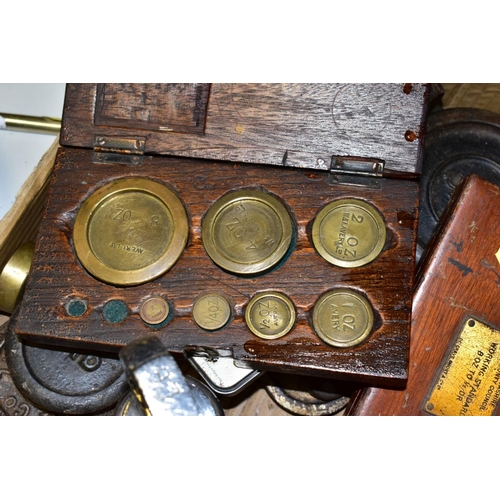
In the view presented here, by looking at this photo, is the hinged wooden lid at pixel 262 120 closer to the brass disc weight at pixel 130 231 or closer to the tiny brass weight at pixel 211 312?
the brass disc weight at pixel 130 231

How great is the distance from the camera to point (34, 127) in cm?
214

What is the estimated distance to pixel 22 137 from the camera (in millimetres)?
2168

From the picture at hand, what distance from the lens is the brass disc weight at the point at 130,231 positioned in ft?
5.44

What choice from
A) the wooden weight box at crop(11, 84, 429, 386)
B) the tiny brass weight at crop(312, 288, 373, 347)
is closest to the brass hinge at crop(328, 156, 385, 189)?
the wooden weight box at crop(11, 84, 429, 386)

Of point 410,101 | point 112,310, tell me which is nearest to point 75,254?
point 112,310

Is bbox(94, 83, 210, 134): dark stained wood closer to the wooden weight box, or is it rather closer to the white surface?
the wooden weight box

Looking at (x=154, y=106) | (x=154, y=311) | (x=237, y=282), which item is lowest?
(x=154, y=311)

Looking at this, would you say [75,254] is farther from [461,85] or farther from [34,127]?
[461,85]

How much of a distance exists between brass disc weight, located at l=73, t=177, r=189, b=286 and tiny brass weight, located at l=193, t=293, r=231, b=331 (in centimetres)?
14

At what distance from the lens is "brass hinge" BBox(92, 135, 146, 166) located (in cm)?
176

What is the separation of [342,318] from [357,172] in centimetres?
44

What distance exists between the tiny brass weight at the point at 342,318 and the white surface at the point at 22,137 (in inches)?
47.8

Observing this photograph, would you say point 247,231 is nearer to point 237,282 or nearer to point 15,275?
point 237,282

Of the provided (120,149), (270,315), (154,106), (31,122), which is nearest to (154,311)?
(270,315)
